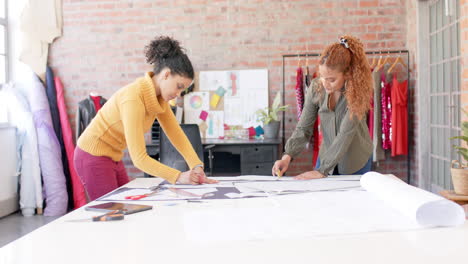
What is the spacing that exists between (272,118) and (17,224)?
2.63 m

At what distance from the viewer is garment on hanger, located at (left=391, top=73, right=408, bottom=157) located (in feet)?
14.9

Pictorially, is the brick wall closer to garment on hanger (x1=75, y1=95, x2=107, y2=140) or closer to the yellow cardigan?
garment on hanger (x1=75, y1=95, x2=107, y2=140)

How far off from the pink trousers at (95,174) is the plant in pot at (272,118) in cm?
246

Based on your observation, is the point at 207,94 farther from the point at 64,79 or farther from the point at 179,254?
the point at 179,254

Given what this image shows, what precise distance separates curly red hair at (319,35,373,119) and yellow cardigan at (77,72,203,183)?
83 cm

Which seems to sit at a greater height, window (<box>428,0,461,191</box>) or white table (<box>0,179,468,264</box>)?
window (<box>428,0,461,191</box>)

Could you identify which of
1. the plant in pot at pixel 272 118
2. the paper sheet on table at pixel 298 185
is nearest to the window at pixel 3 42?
the plant in pot at pixel 272 118

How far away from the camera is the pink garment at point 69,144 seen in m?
4.89

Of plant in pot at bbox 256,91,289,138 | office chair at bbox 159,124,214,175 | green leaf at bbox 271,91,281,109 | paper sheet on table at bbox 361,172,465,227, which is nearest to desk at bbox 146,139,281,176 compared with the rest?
plant in pot at bbox 256,91,289,138

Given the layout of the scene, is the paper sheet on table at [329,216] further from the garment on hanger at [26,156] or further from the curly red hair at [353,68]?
the garment on hanger at [26,156]

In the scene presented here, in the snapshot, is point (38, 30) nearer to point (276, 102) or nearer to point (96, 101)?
point (96, 101)

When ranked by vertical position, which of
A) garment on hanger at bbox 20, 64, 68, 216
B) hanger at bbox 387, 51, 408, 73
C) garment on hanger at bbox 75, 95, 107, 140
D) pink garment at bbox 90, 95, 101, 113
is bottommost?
garment on hanger at bbox 20, 64, 68, 216

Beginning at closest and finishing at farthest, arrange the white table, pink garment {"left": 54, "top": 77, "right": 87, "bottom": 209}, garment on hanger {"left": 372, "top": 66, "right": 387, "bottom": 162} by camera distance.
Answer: the white table
garment on hanger {"left": 372, "top": 66, "right": 387, "bottom": 162}
pink garment {"left": 54, "top": 77, "right": 87, "bottom": 209}

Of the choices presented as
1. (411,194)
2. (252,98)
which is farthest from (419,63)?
(411,194)
